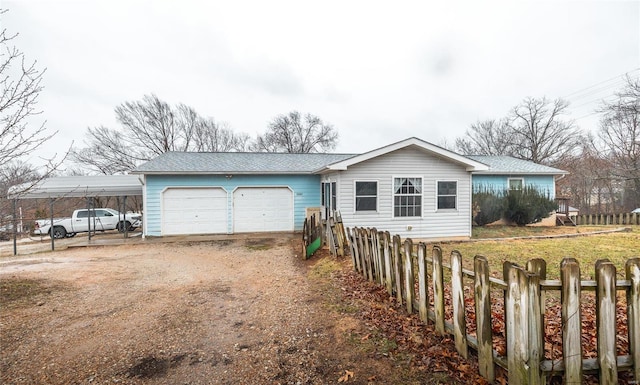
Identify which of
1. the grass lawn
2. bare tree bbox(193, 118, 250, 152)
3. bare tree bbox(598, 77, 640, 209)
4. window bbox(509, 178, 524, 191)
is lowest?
the grass lawn

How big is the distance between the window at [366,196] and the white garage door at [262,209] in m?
4.25

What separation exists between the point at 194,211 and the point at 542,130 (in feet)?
112

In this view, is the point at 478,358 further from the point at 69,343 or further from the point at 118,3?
the point at 118,3

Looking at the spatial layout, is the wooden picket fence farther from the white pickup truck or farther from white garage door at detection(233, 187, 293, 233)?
the white pickup truck

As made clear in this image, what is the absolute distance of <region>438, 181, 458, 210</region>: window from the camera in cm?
1093

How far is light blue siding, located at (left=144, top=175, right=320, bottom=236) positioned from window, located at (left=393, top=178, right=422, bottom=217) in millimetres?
4417

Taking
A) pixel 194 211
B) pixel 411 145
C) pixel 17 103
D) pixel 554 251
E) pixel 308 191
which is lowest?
pixel 554 251

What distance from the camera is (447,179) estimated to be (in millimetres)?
10891

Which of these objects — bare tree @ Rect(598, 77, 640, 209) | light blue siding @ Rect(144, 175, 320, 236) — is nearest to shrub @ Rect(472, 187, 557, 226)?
bare tree @ Rect(598, 77, 640, 209)

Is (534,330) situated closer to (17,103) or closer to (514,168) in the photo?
(17,103)

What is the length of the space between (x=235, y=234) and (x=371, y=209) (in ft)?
20.9

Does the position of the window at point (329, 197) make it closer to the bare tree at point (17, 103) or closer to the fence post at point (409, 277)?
the fence post at point (409, 277)

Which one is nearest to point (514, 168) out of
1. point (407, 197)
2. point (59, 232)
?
point (407, 197)

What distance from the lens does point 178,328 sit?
3896mm
